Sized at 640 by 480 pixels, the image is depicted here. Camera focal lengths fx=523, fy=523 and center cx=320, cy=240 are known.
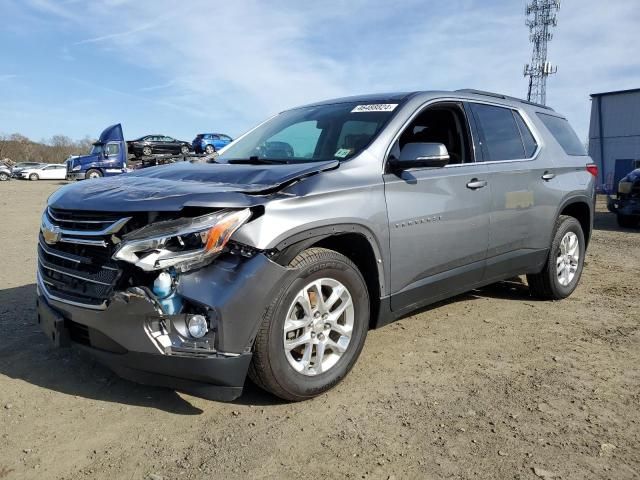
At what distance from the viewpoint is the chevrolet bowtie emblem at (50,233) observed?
299 cm

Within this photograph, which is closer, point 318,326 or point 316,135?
point 318,326

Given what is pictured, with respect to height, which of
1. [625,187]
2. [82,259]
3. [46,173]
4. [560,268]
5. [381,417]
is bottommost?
[381,417]

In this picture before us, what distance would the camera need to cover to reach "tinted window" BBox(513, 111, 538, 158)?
4.75 meters

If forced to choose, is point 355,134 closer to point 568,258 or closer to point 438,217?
point 438,217

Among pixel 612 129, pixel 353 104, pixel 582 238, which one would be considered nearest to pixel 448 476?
pixel 353 104

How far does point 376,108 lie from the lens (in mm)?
3807

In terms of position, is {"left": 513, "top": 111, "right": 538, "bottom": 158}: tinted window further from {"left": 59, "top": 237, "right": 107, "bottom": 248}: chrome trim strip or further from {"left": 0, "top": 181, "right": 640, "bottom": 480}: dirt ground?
{"left": 59, "top": 237, "right": 107, "bottom": 248}: chrome trim strip

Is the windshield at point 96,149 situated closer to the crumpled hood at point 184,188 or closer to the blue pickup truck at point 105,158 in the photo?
the blue pickup truck at point 105,158

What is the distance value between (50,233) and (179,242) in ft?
3.25

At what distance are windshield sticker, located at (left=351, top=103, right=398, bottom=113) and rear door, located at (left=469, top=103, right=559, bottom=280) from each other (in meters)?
0.91

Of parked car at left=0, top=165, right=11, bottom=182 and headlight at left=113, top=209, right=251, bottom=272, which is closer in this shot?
headlight at left=113, top=209, right=251, bottom=272

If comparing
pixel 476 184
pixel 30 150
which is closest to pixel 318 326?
pixel 476 184

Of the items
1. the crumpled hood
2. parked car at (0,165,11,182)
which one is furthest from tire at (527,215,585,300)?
parked car at (0,165,11,182)

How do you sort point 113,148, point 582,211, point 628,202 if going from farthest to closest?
point 113,148, point 628,202, point 582,211
